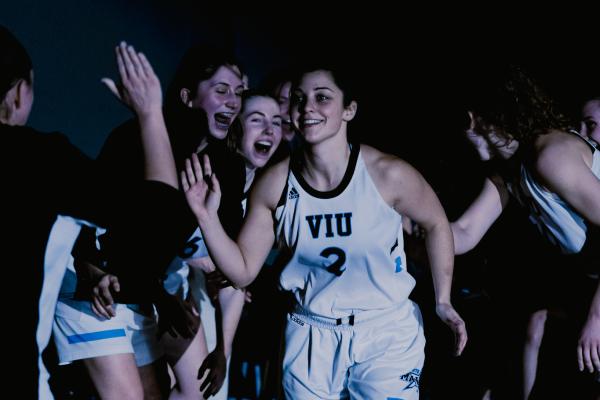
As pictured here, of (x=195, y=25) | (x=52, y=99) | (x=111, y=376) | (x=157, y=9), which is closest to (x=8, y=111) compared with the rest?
(x=111, y=376)

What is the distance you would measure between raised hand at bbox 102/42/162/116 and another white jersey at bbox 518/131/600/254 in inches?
74.3

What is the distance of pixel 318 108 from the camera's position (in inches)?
105

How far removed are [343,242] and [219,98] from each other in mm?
1269

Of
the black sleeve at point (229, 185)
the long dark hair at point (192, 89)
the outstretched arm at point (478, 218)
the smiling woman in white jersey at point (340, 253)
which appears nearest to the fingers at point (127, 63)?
the smiling woman in white jersey at point (340, 253)

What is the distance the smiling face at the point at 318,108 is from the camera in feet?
8.71

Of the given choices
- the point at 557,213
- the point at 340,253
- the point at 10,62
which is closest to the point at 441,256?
the point at 340,253

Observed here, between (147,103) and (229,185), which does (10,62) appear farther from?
(229,185)

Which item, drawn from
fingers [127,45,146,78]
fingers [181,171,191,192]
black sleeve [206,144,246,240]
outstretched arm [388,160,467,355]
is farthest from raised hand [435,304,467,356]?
fingers [127,45,146,78]

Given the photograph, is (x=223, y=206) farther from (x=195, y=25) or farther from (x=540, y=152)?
(x=195, y=25)

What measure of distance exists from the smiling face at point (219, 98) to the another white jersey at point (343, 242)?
90 cm

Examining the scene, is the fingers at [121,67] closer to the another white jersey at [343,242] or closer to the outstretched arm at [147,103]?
the outstretched arm at [147,103]

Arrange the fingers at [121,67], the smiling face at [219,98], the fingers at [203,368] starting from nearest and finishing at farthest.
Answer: the fingers at [121,67] < the fingers at [203,368] < the smiling face at [219,98]

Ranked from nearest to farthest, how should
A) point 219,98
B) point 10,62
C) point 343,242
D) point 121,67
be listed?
point 10,62 → point 121,67 → point 343,242 → point 219,98

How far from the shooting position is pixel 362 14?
5.93 meters
